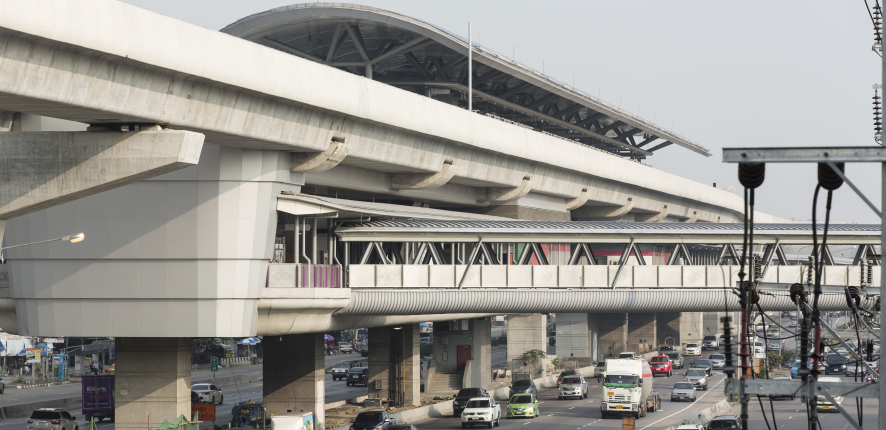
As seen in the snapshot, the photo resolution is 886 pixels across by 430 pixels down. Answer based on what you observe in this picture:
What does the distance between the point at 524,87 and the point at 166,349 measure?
40.4 meters

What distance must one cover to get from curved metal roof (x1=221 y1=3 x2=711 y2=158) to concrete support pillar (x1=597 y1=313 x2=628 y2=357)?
1203 inches

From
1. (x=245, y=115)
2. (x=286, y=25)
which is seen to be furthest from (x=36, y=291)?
(x=286, y=25)

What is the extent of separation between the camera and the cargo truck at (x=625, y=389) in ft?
175

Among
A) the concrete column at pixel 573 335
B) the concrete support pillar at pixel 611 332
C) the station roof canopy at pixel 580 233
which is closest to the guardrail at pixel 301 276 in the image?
the station roof canopy at pixel 580 233

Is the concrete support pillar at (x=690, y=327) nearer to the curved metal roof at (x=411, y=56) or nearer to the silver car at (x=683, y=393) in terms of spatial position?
the curved metal roof at (x=411, y=56)

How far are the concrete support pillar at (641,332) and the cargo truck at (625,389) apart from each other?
59.8m

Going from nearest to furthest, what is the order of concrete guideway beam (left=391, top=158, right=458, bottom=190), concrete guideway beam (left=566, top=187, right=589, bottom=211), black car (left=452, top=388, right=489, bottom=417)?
concrete guideway beam (left=391, top=158, right=458, bottom=190), black car (left=452, top=388, right=489, bottom=417), concrete guideway beam (left=566, top=187, right=589, bottom=211)

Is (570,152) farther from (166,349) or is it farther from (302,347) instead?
(166,349)

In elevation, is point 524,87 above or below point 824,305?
above

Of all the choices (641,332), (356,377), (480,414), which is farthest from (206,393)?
(641,332)

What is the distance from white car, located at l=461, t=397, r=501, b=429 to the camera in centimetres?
4956

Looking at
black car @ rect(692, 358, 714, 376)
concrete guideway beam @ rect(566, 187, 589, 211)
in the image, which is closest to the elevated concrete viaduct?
concrete guideway beam @ rect(566, 187, 589, 211)

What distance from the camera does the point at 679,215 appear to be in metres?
87.8

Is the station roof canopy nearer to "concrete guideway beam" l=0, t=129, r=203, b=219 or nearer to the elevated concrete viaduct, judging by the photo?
the elevated concrete viaduct
